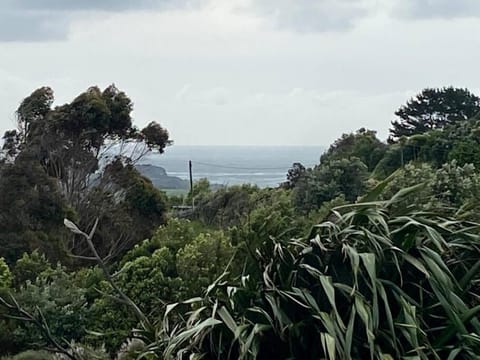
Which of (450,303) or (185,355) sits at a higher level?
(450,303)

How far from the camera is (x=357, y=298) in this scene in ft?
12.3

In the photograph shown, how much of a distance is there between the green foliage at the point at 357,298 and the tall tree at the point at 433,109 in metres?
20.2

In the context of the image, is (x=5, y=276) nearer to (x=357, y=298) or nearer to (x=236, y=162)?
(x=357, y=298)

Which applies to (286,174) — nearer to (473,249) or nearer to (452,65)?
(452,65)

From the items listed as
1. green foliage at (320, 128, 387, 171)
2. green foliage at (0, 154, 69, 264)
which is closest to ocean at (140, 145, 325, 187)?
green foliage at (320, 128, 387, 171)

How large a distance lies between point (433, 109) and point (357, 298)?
21677 millimetres

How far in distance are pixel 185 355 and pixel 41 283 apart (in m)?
6.07

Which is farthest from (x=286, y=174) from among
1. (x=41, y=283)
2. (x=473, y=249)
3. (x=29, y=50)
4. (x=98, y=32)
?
(x=473, y=249)

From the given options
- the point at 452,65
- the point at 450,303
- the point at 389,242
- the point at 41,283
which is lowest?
the point at 41,283

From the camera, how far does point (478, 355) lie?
3779mm

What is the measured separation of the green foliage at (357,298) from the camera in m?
3.78

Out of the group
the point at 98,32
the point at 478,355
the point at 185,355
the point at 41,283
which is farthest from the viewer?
the point at 98,32

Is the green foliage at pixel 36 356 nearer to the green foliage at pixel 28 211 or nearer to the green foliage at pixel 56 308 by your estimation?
the green foliage at pixel 56 308

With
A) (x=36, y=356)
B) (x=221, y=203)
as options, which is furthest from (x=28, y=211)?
(x=36, y=356)
